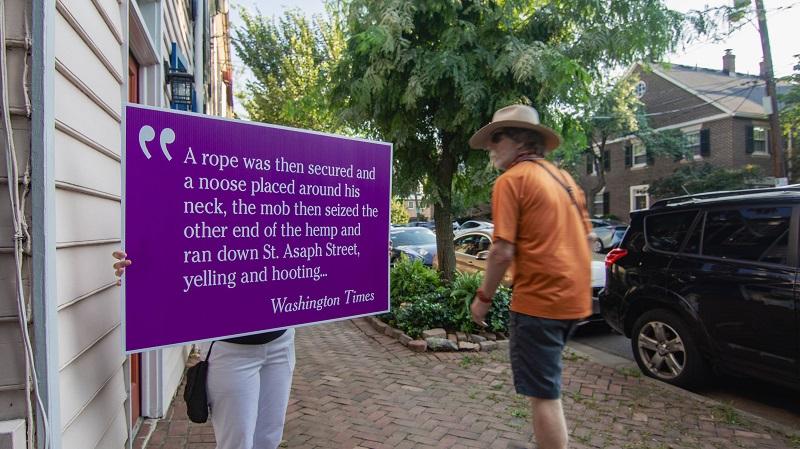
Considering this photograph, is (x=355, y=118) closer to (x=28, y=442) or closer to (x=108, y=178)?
(x=108, y=178)

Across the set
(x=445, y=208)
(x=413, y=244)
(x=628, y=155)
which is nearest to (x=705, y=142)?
(x=628, y=155)

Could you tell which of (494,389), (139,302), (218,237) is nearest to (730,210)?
(494,389)

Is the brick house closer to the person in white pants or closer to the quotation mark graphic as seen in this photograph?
the person in white pants

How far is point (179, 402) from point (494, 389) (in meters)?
2.58

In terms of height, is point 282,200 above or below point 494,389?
above

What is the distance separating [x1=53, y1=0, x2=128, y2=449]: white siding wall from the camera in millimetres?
1791

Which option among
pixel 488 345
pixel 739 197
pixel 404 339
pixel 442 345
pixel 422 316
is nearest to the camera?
pixel 739 197

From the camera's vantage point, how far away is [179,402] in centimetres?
412

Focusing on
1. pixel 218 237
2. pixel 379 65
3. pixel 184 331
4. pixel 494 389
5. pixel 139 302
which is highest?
pixel 379 65

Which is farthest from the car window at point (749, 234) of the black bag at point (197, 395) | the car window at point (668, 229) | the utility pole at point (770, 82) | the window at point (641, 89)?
the window at point (641, 89)

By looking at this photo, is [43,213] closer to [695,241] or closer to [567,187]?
[567,187]

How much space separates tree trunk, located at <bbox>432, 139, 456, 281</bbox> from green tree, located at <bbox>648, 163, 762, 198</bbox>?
15652 millimetres

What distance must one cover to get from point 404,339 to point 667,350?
273cm

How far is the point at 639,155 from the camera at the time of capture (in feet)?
102
